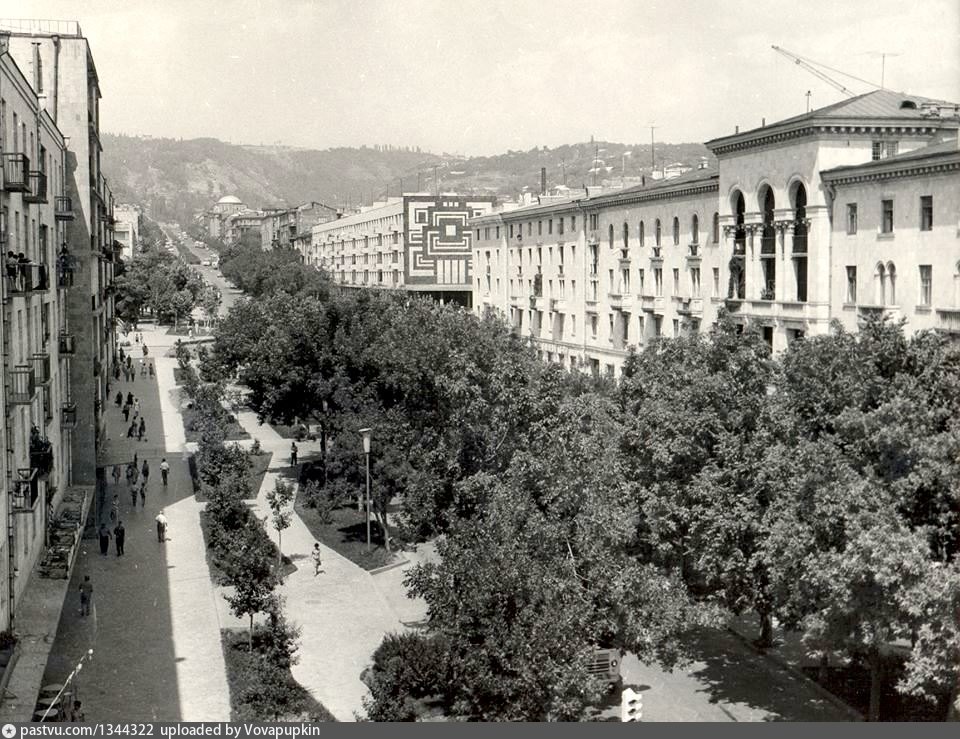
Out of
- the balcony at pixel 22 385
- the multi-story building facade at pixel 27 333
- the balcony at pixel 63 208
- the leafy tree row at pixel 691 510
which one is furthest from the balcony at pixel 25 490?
the balcony at pixel 63 208

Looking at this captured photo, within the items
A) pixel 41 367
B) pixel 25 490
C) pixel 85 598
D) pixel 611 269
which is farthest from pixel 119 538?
pixel 611 269

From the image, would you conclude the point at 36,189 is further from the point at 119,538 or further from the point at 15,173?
the point at 119,538

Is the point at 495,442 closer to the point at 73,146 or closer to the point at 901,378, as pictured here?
the point at 901,378

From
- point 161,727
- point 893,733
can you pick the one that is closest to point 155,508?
point 161,727

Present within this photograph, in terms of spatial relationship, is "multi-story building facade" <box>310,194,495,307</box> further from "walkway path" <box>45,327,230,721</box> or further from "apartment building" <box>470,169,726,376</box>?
"walkway path" <box>45,327,230,721</box>

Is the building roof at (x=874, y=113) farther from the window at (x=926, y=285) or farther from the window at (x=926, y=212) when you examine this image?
the window at (x=926, y=285)

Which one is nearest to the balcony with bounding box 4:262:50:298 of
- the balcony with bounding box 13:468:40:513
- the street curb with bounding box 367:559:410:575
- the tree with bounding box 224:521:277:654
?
the balcony with bounding box 13:468:40:513
